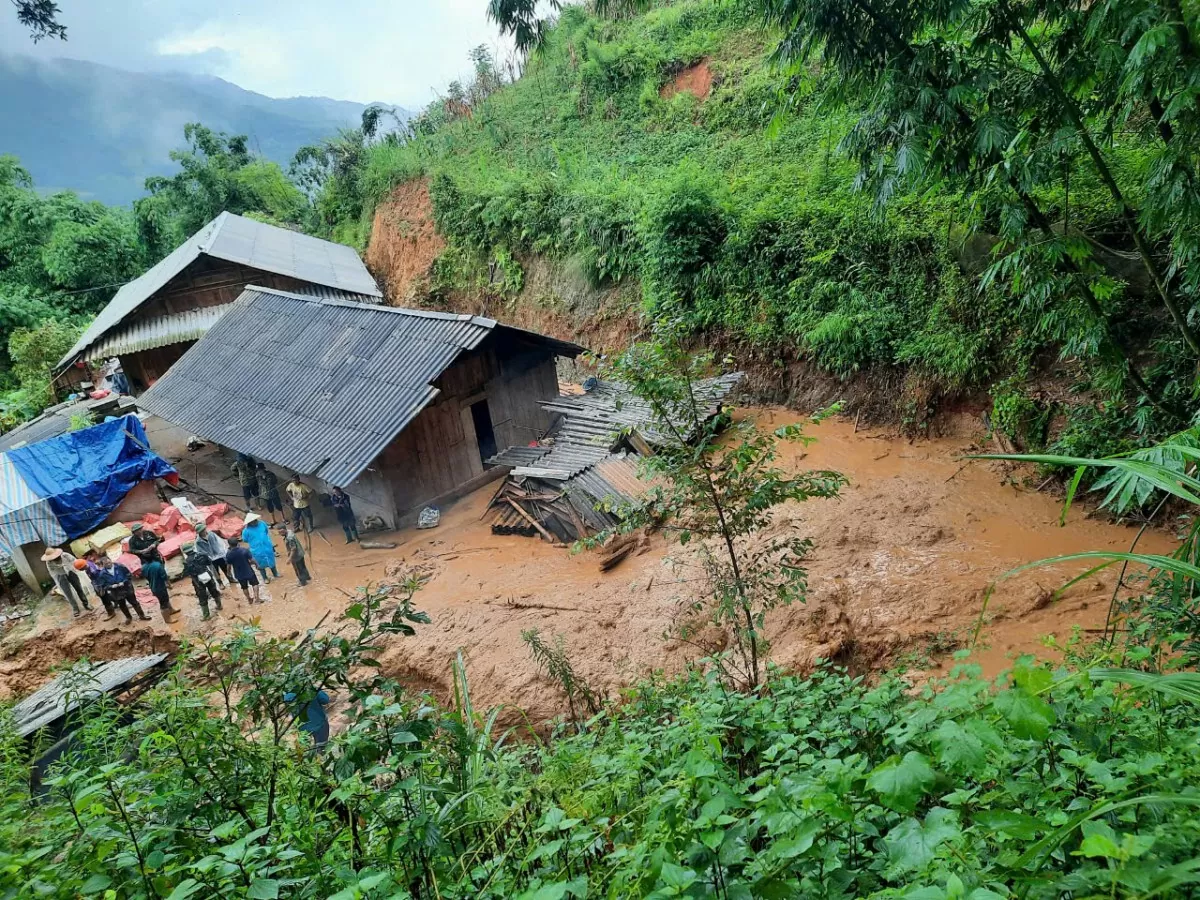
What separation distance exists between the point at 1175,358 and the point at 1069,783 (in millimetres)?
7978

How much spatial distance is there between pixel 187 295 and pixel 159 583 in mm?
13961

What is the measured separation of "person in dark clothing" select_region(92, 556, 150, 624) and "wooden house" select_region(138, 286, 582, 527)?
2.88 meters

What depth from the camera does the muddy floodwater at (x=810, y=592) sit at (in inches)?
272

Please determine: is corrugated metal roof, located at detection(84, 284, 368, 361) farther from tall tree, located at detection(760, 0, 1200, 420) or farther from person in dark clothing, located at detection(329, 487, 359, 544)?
tall tree, located at detection(760, 0, 1200, 420)

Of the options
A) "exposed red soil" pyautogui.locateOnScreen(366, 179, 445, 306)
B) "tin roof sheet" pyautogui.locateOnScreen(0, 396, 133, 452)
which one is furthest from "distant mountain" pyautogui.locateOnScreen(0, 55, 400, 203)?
"tin roof sheet" pyautogui.locateOnScreen(0, 396, 133, 452)

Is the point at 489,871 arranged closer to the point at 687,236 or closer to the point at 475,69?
the point at 687,236

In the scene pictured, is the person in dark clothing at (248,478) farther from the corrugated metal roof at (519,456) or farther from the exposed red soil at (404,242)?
the exposed red soil at (404,242)

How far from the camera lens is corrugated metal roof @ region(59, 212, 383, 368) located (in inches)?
772

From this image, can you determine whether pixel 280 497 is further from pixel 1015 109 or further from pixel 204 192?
pixel 204 192

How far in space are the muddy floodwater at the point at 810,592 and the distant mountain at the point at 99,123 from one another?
143717mm

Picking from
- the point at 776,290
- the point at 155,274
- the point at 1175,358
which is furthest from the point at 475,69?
the point at 1175,358

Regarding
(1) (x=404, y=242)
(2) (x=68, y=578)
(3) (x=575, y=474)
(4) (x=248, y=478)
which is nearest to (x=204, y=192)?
(1) (x=404, y=242)

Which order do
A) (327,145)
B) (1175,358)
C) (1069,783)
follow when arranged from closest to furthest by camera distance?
(1069,783) < (1175,358) < (327,145)

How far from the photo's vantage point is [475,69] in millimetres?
31703
